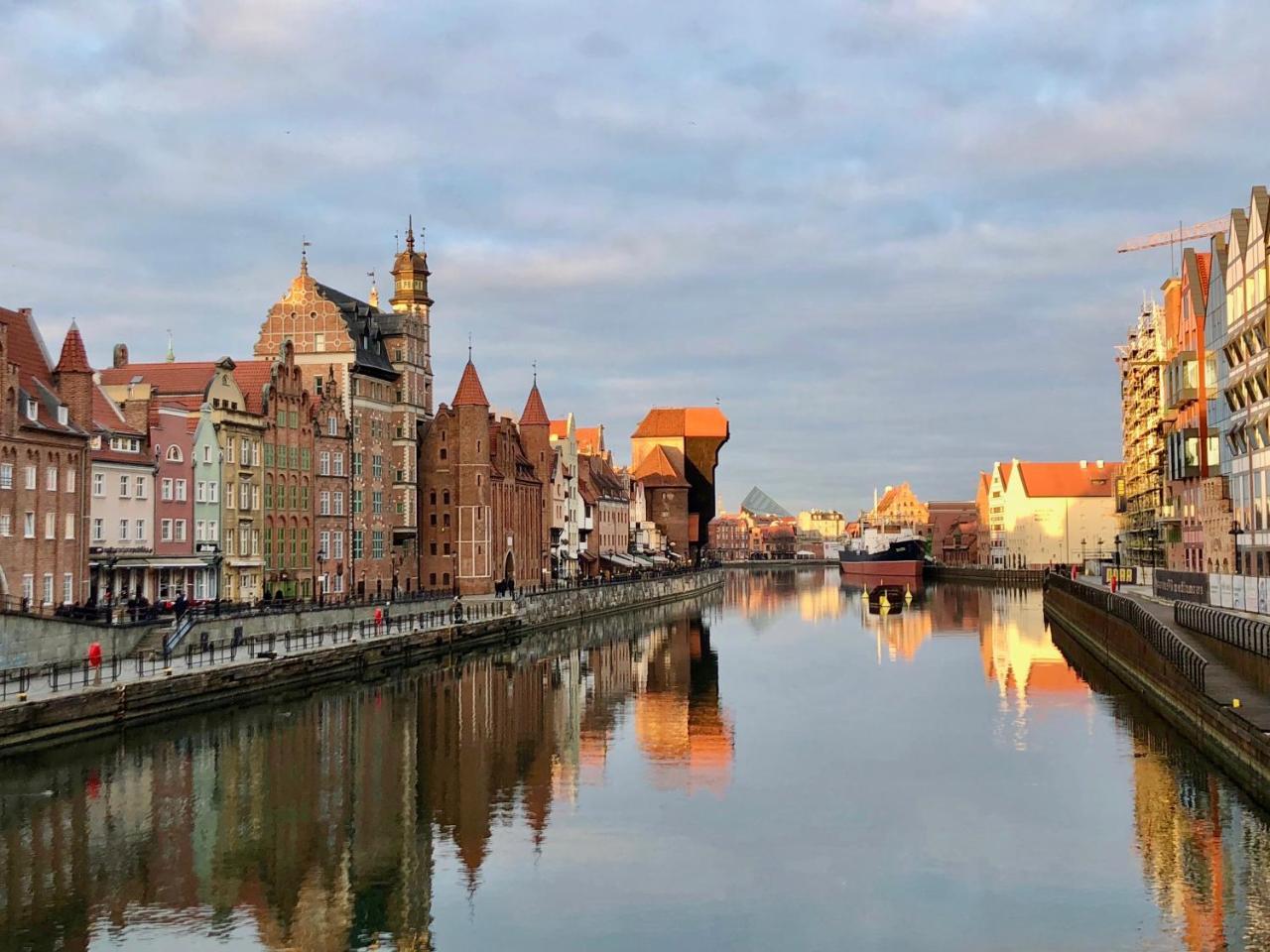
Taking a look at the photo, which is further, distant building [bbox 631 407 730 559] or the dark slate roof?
distant building [bbox 631 407 730 559]

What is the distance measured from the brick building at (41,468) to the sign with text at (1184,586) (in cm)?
4744

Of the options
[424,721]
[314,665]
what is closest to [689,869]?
[424,721]

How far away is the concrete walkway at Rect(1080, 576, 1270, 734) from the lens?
119ft

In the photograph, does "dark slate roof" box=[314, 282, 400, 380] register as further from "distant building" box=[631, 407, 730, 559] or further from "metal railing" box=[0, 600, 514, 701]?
"distant building" box=[631, 407, 730, 559]

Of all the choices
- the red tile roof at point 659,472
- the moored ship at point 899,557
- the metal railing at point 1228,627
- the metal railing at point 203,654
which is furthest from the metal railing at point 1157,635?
the moored ship at point 899,557

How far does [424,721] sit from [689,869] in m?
20.8

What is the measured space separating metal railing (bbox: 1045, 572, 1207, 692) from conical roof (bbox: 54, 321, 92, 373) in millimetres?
43887

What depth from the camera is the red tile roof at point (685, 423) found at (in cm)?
18600

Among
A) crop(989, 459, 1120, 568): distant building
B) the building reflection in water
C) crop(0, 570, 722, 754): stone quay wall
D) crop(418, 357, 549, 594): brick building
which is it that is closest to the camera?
the building reflection in water

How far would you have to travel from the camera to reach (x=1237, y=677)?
138 ft

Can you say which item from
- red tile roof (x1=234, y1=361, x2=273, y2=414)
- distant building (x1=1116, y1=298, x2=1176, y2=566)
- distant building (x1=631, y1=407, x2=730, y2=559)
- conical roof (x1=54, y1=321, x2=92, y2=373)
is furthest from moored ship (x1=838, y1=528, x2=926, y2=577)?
conical roof (x1=54, y1=321, x2=92, y2=373)

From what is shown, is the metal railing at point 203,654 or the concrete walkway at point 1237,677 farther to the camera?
the metal railing at point 203,654

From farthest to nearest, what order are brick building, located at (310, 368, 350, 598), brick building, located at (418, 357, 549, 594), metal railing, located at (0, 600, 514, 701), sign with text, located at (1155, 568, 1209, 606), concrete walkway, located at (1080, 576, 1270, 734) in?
brick building, located at (418, 357, 549, 594) < brick building, located at (310, 368, 350, 598) < sign with text, located at (1155, 568, 1209, 606) < metal railing, located at (0, 600, 514, 701) < concrete walkway, located at (1080, 576, 1270, 734)

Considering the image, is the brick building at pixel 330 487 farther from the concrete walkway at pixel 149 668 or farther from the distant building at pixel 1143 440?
the distant building at pixel 1143 440
